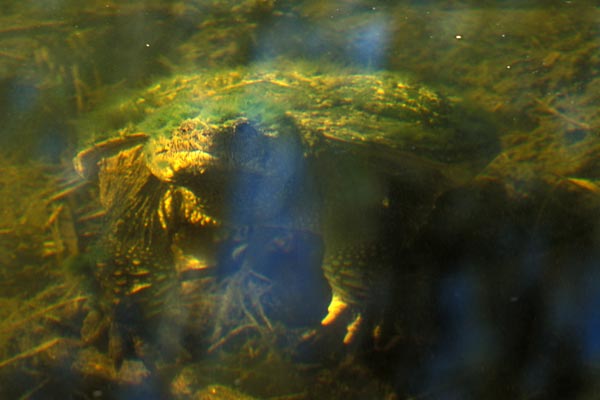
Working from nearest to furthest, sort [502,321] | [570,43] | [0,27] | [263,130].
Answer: [263,130] → [502,321] → [570,43] → [0,27]

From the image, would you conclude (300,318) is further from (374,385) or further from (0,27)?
(0,27)

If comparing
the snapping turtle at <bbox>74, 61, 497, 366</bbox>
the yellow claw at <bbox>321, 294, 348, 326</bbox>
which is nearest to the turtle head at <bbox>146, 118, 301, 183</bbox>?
the snapping turtle at <bbox>74, 61, 497, 366</bbox>

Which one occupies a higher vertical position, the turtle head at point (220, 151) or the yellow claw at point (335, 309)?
the turtle head at point (220, 151)

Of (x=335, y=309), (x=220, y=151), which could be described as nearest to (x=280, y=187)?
(x=220, y=151)

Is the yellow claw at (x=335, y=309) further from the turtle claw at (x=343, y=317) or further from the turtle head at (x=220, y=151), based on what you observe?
the turtle head at (x=220, y=151)

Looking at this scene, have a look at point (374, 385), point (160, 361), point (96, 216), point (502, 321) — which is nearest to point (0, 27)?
point (96, 216)

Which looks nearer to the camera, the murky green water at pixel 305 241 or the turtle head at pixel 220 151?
the turtle head at pixel 220 151

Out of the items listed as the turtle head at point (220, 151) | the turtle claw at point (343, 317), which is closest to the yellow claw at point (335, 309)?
the turtle claw at point (343, 317)

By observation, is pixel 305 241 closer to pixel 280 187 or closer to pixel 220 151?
pixel 280 187
